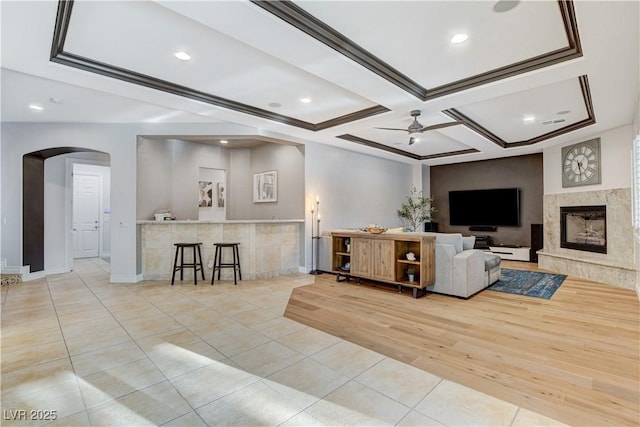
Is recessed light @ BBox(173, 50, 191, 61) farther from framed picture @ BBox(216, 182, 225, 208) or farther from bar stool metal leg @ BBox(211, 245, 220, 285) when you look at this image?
framed picture @ BBox(216, 182, 225, 208)

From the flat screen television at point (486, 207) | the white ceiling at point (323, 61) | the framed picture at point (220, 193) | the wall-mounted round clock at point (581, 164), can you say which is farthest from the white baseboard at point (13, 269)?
the wall-mounted round clock at point (581, 164)

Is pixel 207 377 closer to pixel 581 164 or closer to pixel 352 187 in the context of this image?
pixel 352 187

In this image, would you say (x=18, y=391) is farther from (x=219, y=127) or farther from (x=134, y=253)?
(x=219, y=127)

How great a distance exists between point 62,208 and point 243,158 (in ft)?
13.0

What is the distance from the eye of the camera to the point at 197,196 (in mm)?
7367

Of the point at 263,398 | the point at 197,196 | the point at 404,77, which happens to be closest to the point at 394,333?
the point at 263,398

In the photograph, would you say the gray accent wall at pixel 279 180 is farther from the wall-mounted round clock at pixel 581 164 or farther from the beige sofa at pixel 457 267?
the wall-mounted round clock at pixel 581 164

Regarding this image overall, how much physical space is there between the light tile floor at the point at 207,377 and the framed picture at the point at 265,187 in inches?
147

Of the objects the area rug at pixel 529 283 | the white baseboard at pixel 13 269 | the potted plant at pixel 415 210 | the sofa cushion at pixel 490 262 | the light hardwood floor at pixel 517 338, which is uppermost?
the potted plant at pixel 415 210

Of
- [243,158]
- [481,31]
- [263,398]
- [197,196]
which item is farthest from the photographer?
[243,158]

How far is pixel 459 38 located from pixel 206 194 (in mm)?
6504

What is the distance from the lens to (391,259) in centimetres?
493

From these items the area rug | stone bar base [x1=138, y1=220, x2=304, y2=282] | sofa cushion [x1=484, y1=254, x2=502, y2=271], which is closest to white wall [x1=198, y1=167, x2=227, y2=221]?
stone bar base [x1=138, y1=220, x2=304, y2=282]

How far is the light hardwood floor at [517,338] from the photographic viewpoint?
7.20ft
